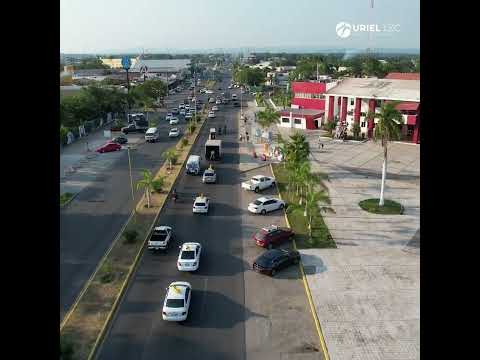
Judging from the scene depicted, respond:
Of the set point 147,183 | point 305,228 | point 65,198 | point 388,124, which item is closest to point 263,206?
point 305,228

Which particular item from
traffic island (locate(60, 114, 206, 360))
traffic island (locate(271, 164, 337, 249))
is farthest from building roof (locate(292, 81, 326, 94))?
traffic island (locate(60, 114, 206, 360))

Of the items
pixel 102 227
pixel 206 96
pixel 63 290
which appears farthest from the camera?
pixel 206 96

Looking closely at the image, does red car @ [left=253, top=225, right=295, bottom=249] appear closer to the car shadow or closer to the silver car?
the car shadow

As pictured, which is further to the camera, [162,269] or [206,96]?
[206,96]

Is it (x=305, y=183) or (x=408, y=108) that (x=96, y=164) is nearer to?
(x=305, y=183)

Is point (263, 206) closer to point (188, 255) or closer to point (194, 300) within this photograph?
point (188, 255)
